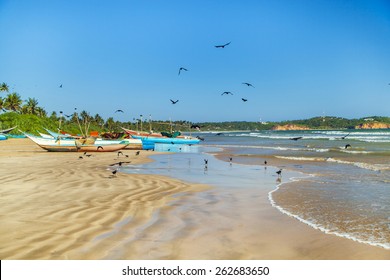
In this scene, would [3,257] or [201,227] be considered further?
[201,227]

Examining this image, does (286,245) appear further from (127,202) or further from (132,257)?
(127,202)

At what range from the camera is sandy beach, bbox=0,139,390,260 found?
5855 millimetres

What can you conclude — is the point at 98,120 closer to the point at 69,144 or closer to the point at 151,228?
the point at 69,144

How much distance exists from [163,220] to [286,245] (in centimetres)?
297

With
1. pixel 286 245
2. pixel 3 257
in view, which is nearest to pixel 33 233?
pixel 3 257

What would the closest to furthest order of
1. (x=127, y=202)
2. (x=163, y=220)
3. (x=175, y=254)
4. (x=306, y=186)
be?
1. (x=175, y=254)
2. (x=163, y=220)
3. (x=127, y=202)
4. (x=306, y=186)

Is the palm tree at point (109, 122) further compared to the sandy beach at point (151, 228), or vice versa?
the palm tree at point (109, 122)

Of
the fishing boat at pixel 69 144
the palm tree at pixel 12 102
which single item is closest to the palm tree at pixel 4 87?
the palm tree at pixel 12 102

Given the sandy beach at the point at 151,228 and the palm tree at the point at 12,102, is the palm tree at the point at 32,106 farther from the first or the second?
the sandy beach at the point at 151,228

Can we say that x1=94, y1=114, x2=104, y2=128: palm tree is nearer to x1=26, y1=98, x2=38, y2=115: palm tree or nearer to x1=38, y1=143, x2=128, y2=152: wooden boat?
x1=26, y1=98, x2=38, y2=115: palm tree

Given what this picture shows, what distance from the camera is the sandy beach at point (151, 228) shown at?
586 centimetres

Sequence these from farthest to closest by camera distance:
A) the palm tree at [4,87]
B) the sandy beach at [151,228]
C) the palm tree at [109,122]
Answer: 1. the palm tree at [109,122]
2. the palm tree at [4,87]
3. the sandy beach at [151,228]

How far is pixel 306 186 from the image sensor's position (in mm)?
13828

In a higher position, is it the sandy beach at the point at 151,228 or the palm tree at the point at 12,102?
the palm tree at the point at 12,102
